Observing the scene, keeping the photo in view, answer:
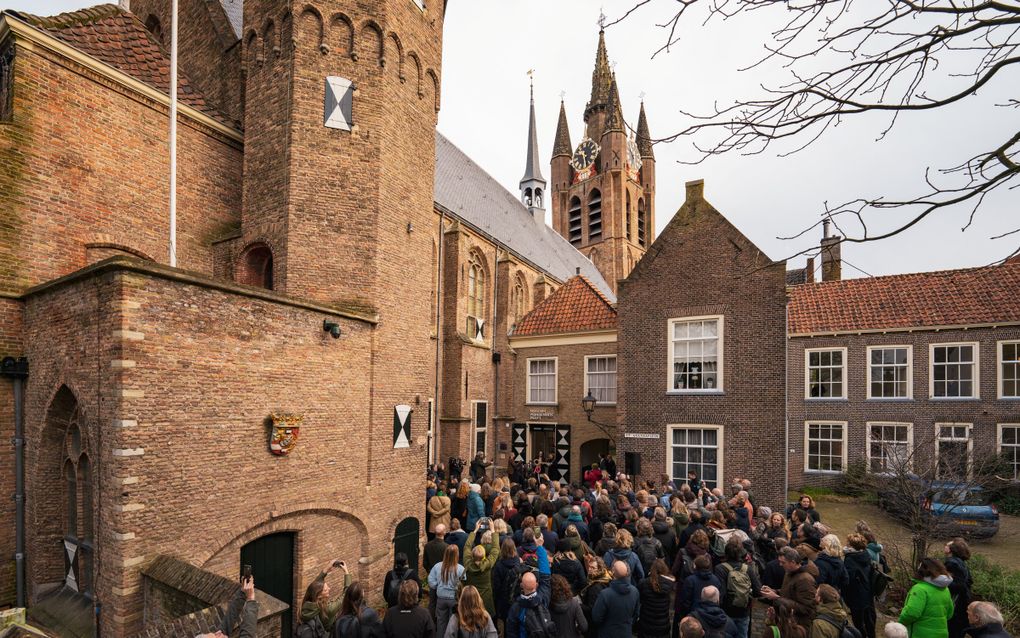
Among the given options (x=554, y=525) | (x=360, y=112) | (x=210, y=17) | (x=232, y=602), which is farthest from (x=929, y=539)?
(x=210, y=17)

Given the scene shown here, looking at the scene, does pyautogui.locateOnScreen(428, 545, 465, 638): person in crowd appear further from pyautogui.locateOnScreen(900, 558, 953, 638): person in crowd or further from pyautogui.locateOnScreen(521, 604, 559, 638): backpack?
pyautogui.locateOnScreen(900, 558, 953, 638): person in crowd

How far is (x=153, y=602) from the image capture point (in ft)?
19.8

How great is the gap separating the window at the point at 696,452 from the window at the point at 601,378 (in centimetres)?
405

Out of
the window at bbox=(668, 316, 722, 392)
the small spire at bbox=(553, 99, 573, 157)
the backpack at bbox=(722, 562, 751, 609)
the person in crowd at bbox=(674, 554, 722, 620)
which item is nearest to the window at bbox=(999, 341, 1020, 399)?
the window at bbox=(668, 316, 722, 392)

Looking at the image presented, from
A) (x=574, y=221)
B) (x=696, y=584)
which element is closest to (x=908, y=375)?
(x=696, y=584)

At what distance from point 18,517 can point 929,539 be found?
14.6 metres

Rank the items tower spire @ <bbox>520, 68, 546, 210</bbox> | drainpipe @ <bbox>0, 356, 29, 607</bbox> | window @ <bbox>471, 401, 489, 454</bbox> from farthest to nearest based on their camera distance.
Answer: tower spire @ <bbox>520, 68, 546, 210</bbox>, window @ <bbox>471, 401, 489, 454</bbox>, drainpipe @ <bbox>0, 356, 29, 607</bbox>

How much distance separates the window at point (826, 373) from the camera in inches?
770

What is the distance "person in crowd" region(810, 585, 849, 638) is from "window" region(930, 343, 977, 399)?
1750 centimetres

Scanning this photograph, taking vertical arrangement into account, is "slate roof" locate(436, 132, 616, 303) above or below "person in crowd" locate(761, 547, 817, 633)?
above

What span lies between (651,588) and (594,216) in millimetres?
38899

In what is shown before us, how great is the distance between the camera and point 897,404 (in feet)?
60.8

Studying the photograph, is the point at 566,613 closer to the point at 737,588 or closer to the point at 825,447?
the point at 737,588

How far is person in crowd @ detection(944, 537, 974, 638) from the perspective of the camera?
6.14 meters
